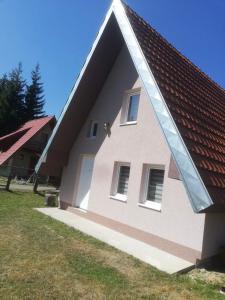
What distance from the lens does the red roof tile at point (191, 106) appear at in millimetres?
6680

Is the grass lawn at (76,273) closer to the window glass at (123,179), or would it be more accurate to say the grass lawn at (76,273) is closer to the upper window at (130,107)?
the window glass at (123,179)

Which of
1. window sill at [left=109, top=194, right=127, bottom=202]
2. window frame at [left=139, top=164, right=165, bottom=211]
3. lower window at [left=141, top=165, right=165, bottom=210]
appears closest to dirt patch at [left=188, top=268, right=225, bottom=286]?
lower window at [left=141, top=165, right=165, bottom=210]

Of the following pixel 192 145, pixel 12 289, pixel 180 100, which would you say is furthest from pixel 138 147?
pixel 12 289

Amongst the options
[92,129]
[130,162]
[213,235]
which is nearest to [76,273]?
[213,235]

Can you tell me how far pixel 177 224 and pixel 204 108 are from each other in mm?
3348

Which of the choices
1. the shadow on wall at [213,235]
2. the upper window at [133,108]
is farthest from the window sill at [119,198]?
the shadow on wall at [213,235]

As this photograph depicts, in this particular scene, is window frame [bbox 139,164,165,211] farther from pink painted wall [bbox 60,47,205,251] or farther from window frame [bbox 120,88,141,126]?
window frame [bbox 120,88,141,126]

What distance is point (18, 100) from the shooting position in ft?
148

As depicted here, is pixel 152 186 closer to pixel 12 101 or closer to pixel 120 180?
pixel 120 180

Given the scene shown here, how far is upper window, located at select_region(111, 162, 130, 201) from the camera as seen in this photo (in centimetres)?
1052

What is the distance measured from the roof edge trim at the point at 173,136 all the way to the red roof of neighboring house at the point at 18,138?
21.3 meters

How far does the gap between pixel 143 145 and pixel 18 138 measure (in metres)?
24.5

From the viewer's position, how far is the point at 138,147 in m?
9.88

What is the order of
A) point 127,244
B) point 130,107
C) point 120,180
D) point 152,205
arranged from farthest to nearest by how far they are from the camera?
point 130,107
point 120,180
point 152,205
point 127,244
